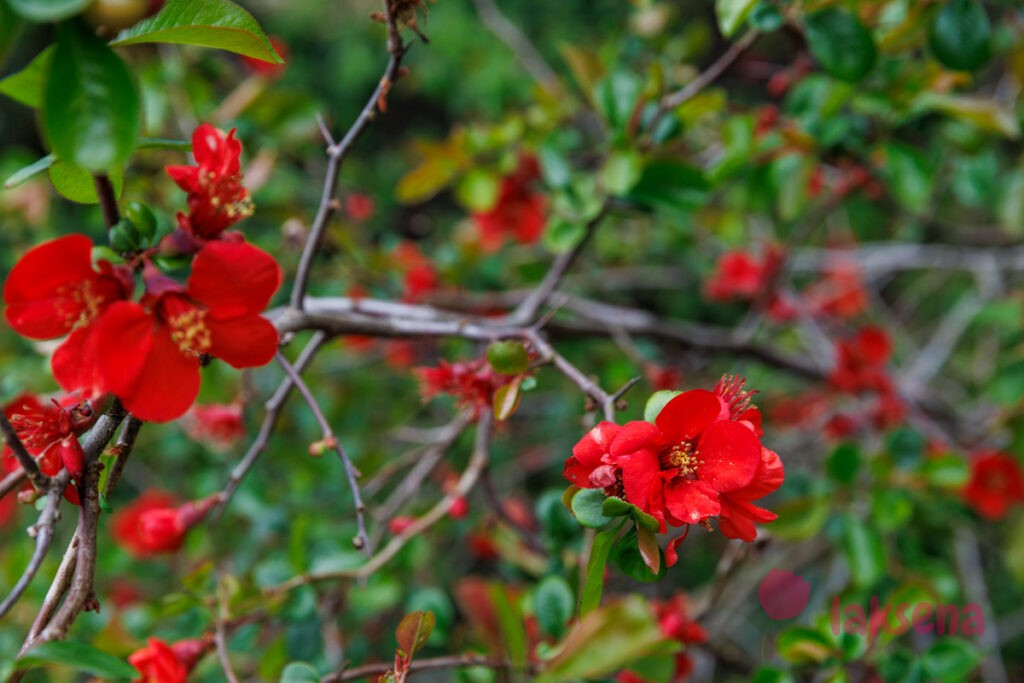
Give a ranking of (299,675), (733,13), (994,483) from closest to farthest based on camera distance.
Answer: (299,675), (733,13), (994,483)

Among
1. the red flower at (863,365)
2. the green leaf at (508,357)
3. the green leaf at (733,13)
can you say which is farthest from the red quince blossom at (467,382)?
the red flower at (863,365)

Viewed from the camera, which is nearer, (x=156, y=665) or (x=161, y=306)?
(x=161, y=306)

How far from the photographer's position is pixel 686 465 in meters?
0.52

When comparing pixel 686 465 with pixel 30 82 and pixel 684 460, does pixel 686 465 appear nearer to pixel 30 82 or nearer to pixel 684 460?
pixel 684 460

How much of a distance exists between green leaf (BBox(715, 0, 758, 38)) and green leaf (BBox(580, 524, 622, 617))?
0.52m

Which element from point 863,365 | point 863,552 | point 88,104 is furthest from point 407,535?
point 863,365

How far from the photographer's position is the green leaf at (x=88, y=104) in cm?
41

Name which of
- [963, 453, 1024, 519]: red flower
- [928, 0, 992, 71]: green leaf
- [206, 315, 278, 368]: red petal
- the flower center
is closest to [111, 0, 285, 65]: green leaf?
[206, 315, 278, 368]: red petal

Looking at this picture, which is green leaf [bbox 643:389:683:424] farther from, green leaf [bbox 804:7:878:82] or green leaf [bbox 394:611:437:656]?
green leaf [bbox 804:7:878:82]

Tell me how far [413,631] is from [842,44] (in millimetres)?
753

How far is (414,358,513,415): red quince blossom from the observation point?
0.73 meters

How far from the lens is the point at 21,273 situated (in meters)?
0.47

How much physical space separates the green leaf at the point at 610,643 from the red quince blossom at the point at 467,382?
0.34 meters

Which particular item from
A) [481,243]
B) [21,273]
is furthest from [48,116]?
[481,243]
